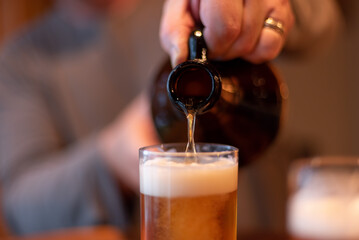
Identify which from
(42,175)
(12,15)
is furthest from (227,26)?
(12,15)

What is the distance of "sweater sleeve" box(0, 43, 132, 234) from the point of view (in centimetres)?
141

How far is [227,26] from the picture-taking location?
1.44 ft

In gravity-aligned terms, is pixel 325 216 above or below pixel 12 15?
below

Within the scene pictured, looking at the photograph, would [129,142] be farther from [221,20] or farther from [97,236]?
[221,20]

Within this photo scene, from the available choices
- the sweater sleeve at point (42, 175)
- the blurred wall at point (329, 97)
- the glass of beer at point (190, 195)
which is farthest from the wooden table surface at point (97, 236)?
the blurred wall at point (329, 97)

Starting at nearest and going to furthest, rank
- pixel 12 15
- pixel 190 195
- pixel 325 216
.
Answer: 1. pixel 190 195
2. pixel 325 216
3. pixel 12 15

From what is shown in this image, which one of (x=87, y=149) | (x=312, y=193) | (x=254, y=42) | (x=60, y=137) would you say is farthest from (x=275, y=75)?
(x=60, y=137)

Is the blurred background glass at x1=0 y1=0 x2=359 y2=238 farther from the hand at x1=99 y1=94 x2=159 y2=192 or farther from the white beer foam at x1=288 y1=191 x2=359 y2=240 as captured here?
the white beer foam at x1=288 y1=191 x2=359 y2=240

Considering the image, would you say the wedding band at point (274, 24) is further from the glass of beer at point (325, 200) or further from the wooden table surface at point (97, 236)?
the wooden table surface at point (97, 236)

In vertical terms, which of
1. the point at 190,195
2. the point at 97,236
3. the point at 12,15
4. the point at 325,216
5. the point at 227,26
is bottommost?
the point at 97,236

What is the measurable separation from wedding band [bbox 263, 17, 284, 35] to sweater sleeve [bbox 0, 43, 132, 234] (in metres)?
1.00

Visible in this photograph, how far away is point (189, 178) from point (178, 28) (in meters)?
0.16

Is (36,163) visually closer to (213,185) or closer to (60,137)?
(60,137)

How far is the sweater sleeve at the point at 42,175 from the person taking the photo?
1413 mm
